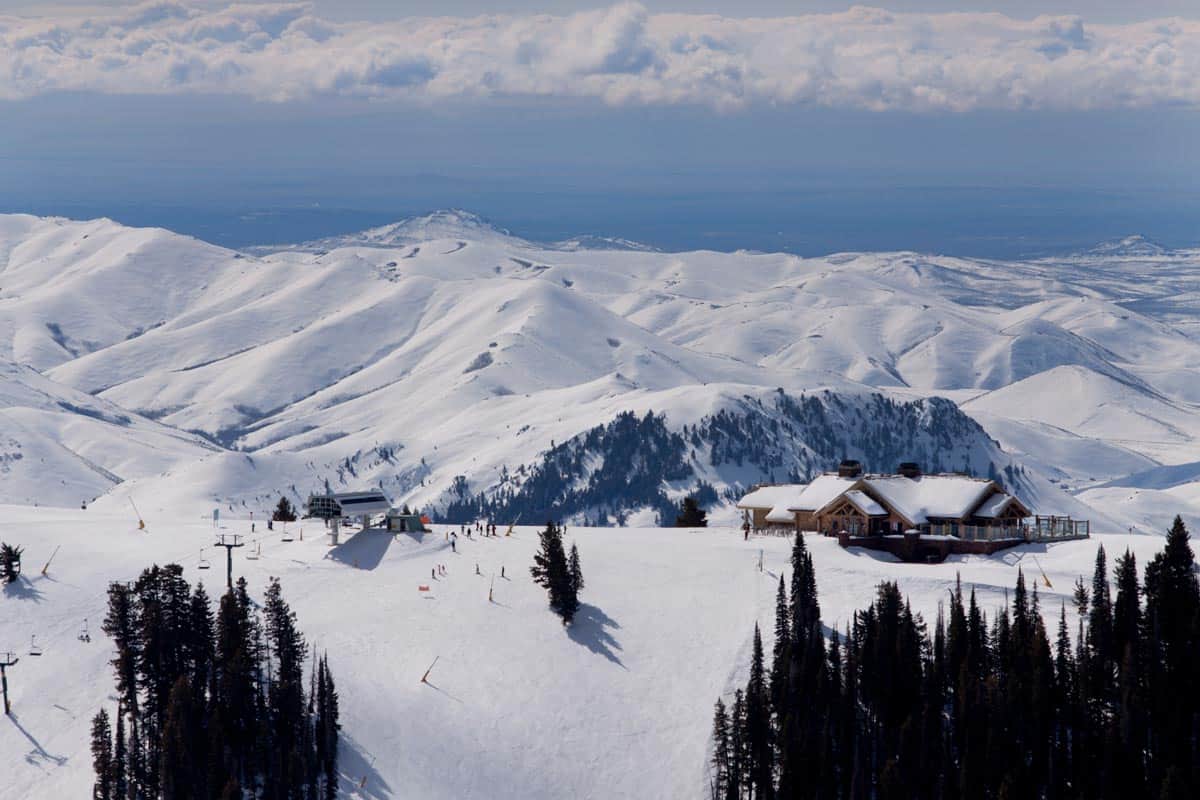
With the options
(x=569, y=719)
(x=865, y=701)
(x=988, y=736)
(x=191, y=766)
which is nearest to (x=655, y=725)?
(x=569, y=719)

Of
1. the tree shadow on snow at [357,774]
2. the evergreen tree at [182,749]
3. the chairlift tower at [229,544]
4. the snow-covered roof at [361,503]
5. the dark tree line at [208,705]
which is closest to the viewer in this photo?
the evergreen tree at [182,749]

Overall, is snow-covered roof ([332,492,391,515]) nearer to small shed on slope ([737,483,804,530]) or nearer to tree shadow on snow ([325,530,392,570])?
tree shadow on snow ([325,530,392,570])

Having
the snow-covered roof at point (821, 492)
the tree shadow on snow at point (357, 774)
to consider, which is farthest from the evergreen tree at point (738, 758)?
the snow-covered roof at point (821, 492)

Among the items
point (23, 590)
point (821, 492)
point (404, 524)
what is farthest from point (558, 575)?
point (23, 590)

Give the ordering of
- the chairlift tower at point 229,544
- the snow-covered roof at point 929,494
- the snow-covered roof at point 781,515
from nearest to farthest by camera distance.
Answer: the chairlift tower at point 229,544 < the snow-covered roof at point 929,494 < the snow-covered roof at point 781,515

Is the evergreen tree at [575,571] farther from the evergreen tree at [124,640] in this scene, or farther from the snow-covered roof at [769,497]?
the evergreen tree at [124,640]

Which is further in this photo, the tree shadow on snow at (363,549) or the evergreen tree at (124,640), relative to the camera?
the tree shadow on snow at (363,549)

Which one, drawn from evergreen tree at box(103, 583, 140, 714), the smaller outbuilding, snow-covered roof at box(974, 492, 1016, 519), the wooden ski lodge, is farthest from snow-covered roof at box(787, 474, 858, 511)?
evergreen tree at box(103, 583, 140, 714)
